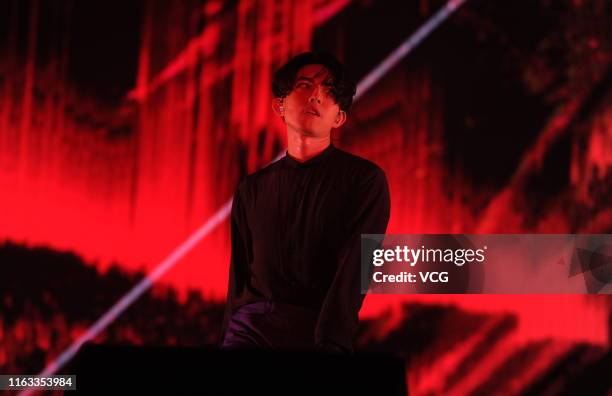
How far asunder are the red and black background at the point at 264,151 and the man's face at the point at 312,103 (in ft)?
2.18

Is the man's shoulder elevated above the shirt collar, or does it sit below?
below

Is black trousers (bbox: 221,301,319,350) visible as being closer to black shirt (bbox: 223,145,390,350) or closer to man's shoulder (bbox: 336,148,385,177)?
black shirt (bbox: 223,145,390,350)

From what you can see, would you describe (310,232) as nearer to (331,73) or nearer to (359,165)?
(359,165)

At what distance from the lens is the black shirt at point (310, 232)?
2.12m

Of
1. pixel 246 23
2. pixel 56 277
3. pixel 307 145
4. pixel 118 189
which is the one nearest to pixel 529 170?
pixel 307 145

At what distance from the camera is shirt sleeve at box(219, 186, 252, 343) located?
7.63 ft

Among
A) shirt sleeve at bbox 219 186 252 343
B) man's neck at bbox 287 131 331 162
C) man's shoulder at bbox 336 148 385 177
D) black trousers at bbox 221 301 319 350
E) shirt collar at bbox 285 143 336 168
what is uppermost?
man's neck at bbox 287 131 331 162

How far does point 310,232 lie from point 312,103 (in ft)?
1.36

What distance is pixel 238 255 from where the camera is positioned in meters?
2.39

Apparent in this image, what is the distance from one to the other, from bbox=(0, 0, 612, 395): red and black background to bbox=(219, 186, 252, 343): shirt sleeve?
25.9 inches

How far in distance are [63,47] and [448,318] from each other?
197 cm

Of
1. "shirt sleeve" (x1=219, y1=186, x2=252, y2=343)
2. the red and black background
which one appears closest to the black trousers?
"shirt sleeve" (x1=219, y1=186, x2=252, y2=343)

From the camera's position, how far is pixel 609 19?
3121mm

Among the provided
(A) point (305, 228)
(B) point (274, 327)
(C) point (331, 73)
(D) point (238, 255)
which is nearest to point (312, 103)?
(C) point (331, 73)
